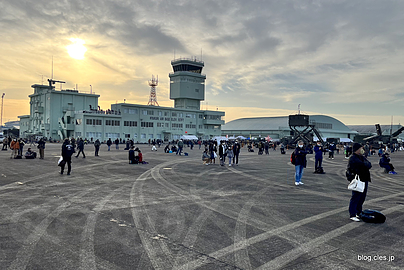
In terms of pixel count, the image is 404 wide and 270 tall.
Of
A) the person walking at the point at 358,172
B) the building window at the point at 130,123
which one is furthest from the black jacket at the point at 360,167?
the building window at the point at 130,123

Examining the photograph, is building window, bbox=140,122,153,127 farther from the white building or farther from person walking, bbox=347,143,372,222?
person walking, bbox=347,143,372,222

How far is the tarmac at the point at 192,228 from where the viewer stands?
4.81m

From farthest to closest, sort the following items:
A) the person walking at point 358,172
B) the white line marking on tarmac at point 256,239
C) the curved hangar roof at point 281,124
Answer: the curved hangar roof at point 281,124 < the person walking at point 358,172 < the white line marking on tarmac at point 256,239

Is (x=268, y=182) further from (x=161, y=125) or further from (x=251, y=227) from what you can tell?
(x=161, y=125)

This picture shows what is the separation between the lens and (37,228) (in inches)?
249

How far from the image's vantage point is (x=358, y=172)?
700 cm

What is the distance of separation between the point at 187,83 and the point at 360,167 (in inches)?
3442

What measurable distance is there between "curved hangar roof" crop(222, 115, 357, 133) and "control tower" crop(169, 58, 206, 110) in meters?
28.6

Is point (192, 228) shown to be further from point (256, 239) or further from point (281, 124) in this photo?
point (281, 124)

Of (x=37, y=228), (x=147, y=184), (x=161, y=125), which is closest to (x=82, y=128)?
(x=161, y=125)

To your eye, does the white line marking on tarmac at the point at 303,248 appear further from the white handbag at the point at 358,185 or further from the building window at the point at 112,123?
the building window at the point at 112,123

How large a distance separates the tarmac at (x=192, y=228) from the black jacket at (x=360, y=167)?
109 centimetres

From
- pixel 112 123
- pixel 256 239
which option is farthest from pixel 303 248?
pixel 112 123

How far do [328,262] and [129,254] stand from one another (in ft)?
10.5
